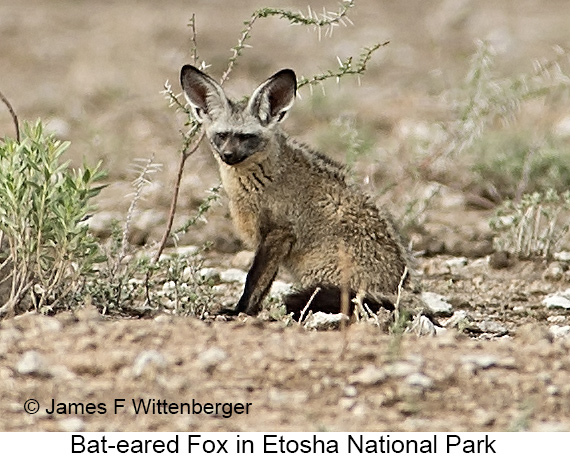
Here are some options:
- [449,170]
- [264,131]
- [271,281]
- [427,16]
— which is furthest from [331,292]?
[427,16]

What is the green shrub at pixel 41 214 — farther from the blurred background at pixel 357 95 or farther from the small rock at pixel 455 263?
the small rock at pixel 455 263

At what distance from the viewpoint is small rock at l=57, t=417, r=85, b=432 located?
450cm

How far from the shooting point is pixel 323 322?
620 centimetres

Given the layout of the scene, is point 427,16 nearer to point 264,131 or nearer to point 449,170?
point 449,170

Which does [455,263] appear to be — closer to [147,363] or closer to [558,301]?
[558,301]

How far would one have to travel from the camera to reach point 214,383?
16.0 ft

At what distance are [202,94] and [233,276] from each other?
136cm

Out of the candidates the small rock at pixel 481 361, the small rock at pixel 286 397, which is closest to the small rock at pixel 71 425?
the small rock at pixel 286 397

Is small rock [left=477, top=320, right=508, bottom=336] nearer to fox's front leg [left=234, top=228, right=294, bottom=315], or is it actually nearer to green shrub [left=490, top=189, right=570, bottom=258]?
fox's front leg [left=234, top=228, right=294, bottom=315]

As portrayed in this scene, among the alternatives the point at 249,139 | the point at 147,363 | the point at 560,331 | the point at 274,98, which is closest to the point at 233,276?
the point at 249,139

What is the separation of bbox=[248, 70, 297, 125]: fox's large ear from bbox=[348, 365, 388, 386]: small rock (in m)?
2.38

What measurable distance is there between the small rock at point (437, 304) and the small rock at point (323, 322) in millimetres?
750

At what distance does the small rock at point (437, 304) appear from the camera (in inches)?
275

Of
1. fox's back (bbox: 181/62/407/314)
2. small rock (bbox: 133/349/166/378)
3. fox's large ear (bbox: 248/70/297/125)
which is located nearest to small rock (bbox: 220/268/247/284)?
fox's back (bbox: 181/62/407/314)
